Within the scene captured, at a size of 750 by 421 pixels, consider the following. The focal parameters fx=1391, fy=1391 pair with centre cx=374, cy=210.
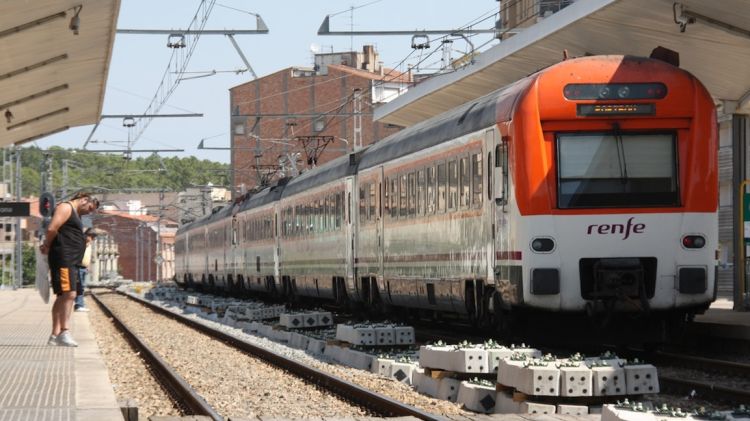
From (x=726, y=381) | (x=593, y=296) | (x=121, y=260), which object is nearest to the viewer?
(x=726, y=381)

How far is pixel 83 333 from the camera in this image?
70.2ft

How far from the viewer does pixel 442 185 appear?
→ 61.0ft

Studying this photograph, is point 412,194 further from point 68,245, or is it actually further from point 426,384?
point 426,384

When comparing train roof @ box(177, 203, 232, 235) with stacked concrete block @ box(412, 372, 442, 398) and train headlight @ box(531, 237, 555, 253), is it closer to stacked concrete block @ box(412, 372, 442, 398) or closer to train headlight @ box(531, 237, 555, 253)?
train headlight @ box(531, 237, 555, 253)

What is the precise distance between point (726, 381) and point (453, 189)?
5.16 meters

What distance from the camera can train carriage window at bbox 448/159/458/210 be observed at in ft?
58.4

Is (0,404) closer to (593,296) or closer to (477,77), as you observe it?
(593,296)

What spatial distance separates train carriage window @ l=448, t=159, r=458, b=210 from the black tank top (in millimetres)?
4829

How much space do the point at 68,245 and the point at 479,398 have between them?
19.7 ft

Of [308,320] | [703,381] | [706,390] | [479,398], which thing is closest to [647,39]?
[308,320]

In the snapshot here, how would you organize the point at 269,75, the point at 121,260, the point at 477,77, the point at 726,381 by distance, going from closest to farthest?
1. the point at 726,381
2. the point at 477,77
3. the point at 269,75
4. the point at 121,260

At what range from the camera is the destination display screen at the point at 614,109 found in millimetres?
15188

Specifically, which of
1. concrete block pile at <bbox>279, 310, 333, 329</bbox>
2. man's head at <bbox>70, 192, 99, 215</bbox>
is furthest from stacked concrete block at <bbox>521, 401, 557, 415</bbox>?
concrete block pile at <bbox>279, 310, 333, 329</bbox>

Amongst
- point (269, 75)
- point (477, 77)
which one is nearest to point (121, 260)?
point (269, 75)
